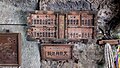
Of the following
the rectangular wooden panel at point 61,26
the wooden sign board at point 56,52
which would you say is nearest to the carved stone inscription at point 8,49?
the wooden sign board at point 56,52

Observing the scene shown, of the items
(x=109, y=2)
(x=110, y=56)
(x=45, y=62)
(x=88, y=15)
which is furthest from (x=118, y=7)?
(x=45, y=62)

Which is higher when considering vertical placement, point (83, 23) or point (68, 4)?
point (68, 4)

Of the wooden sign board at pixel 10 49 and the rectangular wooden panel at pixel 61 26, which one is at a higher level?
the rectangular wooden panel at pixel 61 26

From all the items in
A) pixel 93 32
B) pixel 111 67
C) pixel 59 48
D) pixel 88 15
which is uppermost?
pixel 88 15

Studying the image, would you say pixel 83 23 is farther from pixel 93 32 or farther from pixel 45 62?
pixel 45 62

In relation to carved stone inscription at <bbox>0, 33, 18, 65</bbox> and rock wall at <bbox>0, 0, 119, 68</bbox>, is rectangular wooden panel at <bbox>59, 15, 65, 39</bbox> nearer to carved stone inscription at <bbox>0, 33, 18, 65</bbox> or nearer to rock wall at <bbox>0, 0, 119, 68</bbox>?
rock wall at <bbox>0, 0, 119, 68</bbox>

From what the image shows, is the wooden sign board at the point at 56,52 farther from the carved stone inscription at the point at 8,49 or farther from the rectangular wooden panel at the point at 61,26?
the carved stone inscription at the point at 8,49

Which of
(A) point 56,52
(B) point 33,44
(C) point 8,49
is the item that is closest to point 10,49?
(C) point 8,49
